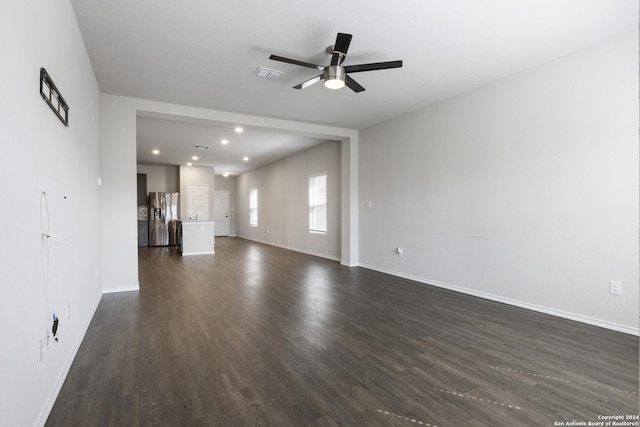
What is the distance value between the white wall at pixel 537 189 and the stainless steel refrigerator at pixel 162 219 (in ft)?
26.3

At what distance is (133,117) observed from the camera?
178 inches

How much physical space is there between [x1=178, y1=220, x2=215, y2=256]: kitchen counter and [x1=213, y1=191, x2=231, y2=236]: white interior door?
520 cm

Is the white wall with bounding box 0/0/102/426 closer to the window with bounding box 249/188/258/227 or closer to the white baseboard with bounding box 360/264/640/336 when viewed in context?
the white baseboard with bounding box 360/264/640/336

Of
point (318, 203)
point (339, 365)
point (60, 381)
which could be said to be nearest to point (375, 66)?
point (339, 365)

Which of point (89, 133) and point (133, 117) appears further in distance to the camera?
point (133, 117)

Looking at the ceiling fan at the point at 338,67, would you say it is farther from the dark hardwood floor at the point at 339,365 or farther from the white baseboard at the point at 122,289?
the white baseboard at the point at 122,289

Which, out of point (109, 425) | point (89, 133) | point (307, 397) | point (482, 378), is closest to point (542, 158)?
point (482, 378)

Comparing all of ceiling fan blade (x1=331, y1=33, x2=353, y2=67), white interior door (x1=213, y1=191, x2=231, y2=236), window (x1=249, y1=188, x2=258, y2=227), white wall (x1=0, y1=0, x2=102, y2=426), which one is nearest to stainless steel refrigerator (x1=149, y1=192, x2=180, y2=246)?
window (x1=249, y1=188, x2=258, y2=227)

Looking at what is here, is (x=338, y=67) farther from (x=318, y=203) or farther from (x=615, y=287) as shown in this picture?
(x=318, y=203)

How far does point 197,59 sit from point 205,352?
2910mm

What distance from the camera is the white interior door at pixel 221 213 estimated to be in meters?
13.7

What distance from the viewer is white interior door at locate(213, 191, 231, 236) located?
538 inches

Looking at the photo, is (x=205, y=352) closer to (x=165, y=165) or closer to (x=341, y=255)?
(x=341, y=255)

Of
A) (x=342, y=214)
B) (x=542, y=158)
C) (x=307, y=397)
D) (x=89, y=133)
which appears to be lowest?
(x=307, y=397)
